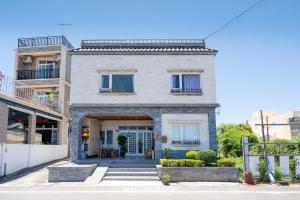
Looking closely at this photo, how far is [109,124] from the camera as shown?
2431 cm

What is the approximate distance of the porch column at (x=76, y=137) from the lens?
19.2m

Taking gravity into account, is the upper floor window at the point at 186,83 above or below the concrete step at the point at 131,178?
above

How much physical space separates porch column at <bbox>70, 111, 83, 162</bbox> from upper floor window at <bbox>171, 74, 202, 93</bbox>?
22.2 feet

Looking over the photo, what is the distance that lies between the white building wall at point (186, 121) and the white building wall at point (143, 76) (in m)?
0.96

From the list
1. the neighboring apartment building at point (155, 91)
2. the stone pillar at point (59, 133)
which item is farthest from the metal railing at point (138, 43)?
the stone pillar at point (59, 133)

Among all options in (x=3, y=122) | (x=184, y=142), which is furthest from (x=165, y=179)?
(x=3, y=122)

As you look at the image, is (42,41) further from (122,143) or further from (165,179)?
(165,179)

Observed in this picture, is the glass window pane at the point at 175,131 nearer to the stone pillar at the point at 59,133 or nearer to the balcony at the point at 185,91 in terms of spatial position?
the balcony at the point at 185,91

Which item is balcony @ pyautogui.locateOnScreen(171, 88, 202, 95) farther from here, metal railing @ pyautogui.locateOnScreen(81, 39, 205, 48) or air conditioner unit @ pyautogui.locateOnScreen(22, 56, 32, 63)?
air conditioner unit @ pyautogui.locateOnScreen(22, 56, 32, 63)

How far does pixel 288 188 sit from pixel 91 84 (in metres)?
13.4

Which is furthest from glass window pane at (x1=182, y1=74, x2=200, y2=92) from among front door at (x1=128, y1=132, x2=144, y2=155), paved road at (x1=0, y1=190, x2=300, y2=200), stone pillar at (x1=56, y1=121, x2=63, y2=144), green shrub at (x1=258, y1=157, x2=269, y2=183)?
stone pillar at (x1=56, y1=121, x2=63, y2=144)

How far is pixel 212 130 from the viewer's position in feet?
62.7

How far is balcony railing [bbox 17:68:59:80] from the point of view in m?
27.3

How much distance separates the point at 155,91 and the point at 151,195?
939 centimetres
